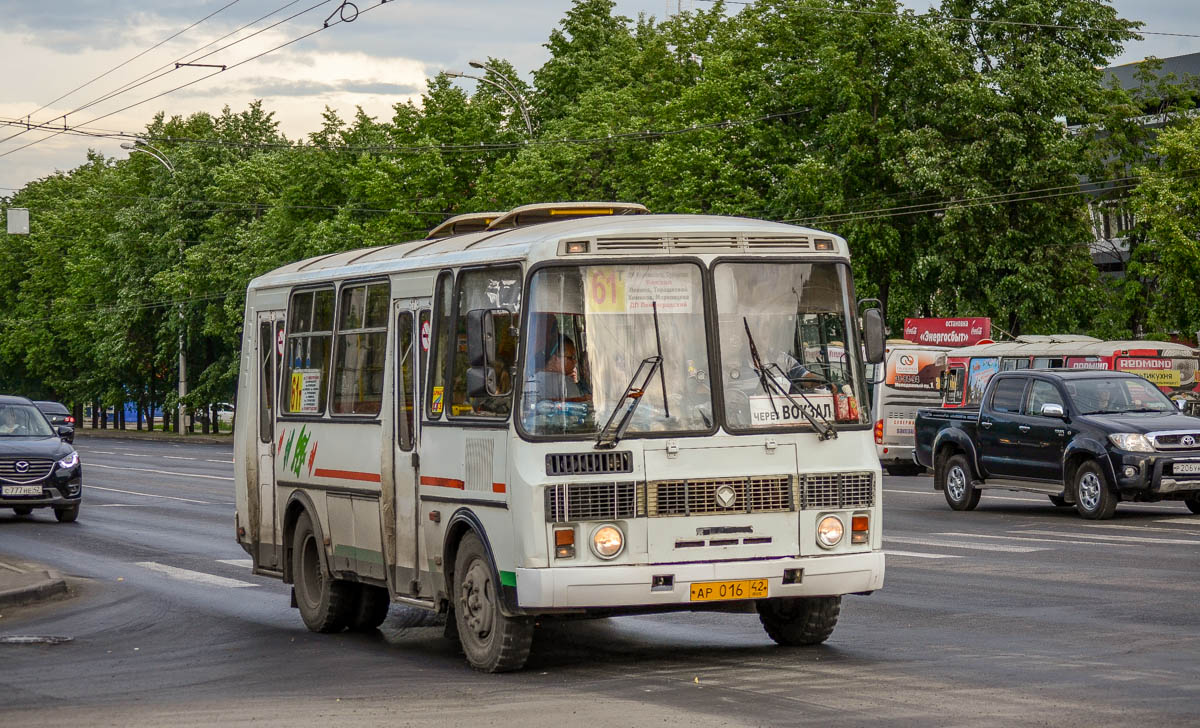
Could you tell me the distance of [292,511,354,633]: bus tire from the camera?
1326 cm

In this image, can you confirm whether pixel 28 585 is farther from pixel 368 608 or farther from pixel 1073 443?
pixel 1073 443

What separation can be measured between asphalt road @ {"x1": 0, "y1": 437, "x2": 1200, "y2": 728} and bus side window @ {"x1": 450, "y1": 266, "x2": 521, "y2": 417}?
1.61m

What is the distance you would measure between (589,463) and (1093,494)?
46.7 feet

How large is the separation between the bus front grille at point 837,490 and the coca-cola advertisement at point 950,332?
35593 millimetres

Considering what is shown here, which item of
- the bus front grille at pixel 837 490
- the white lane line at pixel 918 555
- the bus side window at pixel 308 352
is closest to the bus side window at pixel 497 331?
the bus front grille at pixel 837 490

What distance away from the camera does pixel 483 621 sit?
35.1 feet

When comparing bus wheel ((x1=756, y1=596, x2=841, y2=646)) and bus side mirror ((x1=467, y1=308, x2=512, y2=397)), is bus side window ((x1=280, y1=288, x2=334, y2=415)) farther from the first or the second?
bus wheel ((x1=756, y1=596, x2=841, y2=646))

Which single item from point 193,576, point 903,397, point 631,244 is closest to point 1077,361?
point 903,397

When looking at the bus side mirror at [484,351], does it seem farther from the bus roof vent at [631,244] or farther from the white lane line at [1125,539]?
the white lane line at [1125,539]

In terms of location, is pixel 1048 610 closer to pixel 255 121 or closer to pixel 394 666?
pixel 394 666

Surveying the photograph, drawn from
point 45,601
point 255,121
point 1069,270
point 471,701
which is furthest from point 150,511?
point 255,121

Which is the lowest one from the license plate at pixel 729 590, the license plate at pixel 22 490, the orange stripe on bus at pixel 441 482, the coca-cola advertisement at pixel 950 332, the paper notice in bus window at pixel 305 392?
the license plate at pixel 22 490

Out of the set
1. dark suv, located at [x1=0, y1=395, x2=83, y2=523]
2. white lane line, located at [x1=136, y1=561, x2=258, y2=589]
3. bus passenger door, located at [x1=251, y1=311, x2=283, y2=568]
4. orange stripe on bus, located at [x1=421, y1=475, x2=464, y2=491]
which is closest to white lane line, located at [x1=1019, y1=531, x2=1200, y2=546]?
white lane line, located at [x1=136, y1=561, x2=258, y2=589]

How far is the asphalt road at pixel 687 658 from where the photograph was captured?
898 centimetres
